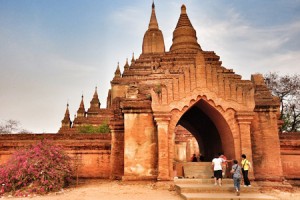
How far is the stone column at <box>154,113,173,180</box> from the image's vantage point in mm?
10790

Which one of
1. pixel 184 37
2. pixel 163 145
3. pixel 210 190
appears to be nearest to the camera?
pixel 210 190

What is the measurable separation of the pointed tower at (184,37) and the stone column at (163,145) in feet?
28.5

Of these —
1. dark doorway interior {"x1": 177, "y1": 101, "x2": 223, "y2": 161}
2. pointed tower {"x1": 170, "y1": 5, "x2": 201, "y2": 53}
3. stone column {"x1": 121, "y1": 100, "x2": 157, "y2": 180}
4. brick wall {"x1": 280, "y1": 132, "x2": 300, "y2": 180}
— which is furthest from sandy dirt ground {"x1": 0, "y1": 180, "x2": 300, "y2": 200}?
pointed tower {"x1": 170, "y1": 5, "x2": 201, "y2": 53}

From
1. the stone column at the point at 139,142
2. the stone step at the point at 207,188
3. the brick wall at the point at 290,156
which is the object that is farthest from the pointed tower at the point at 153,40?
the stone step at the point at 207,188

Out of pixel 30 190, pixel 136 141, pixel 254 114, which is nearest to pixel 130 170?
pixel 136 141

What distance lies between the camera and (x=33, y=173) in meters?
10.6

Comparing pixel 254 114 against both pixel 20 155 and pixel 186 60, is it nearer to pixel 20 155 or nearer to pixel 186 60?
pixel 186 60

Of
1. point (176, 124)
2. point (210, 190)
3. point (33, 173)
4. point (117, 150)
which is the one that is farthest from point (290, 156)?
point (33, 173)

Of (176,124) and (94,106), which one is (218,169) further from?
(94,106)

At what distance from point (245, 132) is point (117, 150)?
541 centimetres

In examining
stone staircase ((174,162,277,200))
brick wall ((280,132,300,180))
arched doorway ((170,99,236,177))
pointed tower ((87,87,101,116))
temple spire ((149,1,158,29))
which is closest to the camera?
stone staircase ((174,162,277,200))

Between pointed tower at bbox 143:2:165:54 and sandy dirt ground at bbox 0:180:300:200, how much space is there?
25.5m

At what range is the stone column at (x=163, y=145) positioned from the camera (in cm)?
1079

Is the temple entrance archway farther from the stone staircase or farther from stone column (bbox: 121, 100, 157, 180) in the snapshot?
the stone staircase
